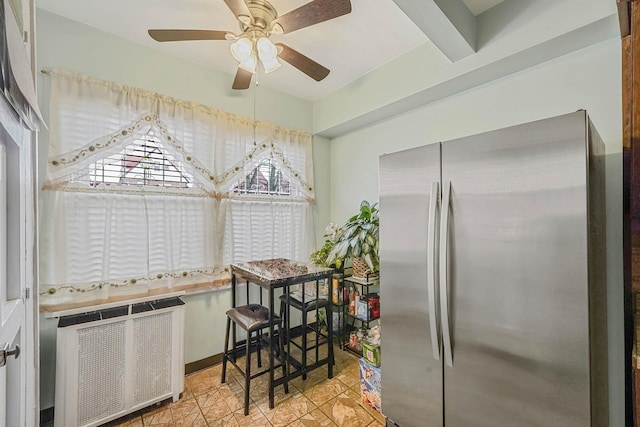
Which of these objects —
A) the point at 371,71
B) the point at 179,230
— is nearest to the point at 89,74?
the point at 179,230

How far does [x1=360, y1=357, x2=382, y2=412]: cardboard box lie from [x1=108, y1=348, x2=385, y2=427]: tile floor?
1.7 inches

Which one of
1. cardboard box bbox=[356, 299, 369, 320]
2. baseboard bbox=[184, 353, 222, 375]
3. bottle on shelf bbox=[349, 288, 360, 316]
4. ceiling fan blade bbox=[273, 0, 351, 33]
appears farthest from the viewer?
bottle on shelf bbox=[349, 288, 360, 316]

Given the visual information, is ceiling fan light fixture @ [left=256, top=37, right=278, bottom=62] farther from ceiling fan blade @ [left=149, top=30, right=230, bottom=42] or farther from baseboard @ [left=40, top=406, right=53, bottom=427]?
baseboard @ [left=40, top=406, right=53, bottom=427]

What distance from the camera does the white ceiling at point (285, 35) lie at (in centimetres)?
170

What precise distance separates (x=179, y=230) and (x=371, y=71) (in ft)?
7.14

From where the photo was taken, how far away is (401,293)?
61.1 inches

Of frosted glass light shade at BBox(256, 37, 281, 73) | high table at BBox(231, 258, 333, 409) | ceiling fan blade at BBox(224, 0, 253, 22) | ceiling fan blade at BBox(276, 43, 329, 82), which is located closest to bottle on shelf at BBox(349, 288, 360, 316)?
high table at BBox(231, 258, 333, 409)

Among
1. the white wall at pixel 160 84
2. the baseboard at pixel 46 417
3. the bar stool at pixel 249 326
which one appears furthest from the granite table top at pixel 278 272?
the baseboard at pixel 46 417

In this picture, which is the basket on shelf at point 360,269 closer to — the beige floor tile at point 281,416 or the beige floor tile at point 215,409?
the beige floor tile at point 281,416

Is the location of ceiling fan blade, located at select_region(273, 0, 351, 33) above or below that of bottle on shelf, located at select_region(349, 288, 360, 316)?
above

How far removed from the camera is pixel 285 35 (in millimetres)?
1979

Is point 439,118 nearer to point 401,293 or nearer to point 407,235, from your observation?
point 407,235

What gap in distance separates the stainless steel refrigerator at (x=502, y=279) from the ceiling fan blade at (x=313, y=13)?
2.62ft

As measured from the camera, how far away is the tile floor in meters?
1.74
